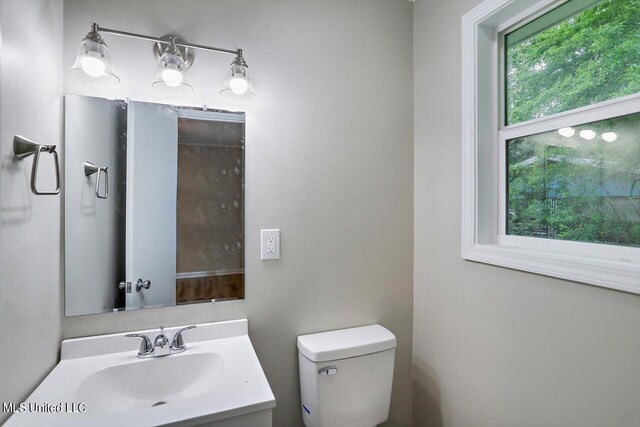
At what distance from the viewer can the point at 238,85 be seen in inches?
48.2

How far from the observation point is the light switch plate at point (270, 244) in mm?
1342

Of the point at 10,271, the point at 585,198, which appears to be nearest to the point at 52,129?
the point at 10,271

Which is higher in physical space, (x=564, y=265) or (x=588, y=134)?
(x=588, y=134)

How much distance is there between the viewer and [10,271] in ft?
2.58

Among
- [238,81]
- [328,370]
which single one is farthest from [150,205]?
[328,370]

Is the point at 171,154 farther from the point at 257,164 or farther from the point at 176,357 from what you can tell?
the point at 176,357

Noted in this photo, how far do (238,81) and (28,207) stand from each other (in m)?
0.78

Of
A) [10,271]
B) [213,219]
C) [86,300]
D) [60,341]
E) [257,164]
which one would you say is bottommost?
[60,341]

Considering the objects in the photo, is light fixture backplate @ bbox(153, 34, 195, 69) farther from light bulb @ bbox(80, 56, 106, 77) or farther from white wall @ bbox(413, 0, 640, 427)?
white wall @ bbox(413, 0, 640, 427)

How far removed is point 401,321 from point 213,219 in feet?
3.48

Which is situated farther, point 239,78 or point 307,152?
point 307,152

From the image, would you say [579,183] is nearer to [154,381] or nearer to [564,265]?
[564,265]

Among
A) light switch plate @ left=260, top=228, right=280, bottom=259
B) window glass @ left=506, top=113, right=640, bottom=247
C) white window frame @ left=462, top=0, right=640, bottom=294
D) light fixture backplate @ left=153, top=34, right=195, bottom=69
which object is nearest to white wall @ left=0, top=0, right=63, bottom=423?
light fixture backplate @ left=153, top=34, right=195, bottom=69

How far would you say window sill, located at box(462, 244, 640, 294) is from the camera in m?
0.82
